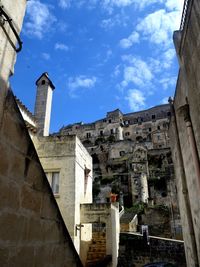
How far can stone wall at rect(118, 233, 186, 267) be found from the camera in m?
15.3

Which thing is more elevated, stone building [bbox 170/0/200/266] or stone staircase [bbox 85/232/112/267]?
stone building [bbox 170/0/200/266]

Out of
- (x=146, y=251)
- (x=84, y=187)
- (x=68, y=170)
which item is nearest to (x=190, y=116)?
(x=68, y=170)

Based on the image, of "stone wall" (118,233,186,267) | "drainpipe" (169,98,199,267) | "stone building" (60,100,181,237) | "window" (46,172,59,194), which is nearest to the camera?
"drainpipe" (169,98,199,267)

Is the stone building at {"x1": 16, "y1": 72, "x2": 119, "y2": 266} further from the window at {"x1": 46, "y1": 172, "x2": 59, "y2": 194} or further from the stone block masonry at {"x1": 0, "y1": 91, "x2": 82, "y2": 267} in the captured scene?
the stone block masonry at {"x1": 0, "y1": 91, "x2": 82, "y2": 267}

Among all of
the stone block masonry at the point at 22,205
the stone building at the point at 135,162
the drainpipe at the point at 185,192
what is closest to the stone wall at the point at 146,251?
the stone building at the point at 135,162

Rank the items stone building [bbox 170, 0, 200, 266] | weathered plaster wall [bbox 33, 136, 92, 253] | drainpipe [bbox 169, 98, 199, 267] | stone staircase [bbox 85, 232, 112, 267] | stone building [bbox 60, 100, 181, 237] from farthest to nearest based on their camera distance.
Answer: stone building [bbox 60, 100, 181, 237] < weathered plaster wall [bbox 33, 136, 92, 253] < stone staircase [bbox 85, 232, 112, 267] < drainpipe [bbox 169, 98, 199, 267] < stone building [bbox 170, 0, 200, 266]

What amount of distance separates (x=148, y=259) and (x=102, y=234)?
12.9 ft

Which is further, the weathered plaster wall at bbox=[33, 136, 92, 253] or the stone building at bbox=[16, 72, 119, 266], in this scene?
the stone building at bbox=[16, 72, 119, 266]

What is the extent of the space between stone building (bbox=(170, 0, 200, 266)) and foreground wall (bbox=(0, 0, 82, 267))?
2839 mm

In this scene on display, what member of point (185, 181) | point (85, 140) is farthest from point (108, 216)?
point (85, 140)

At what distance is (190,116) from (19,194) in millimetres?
4132

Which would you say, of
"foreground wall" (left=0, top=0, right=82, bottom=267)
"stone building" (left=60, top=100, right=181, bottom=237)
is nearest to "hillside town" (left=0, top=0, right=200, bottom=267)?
"foreground wall" (left=0, top=0, right=82, bottom=267)

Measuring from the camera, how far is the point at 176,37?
6.34 metres

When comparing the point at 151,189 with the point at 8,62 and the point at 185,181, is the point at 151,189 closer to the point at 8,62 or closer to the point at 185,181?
the point at 185,181
